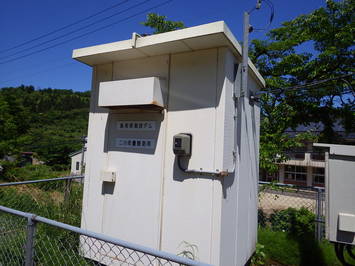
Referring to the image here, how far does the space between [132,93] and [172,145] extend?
75 cm

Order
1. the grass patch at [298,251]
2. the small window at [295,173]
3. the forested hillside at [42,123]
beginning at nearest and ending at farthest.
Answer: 1. the grass patch at [298,251]
2. the forested hillside at [42,123]
3. the small window at [295,173]

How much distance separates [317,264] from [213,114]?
290cm

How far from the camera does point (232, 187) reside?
2.61 meters

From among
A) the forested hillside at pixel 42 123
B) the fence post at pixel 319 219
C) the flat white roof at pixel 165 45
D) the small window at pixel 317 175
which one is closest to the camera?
the flat white roof at pixel 165 45

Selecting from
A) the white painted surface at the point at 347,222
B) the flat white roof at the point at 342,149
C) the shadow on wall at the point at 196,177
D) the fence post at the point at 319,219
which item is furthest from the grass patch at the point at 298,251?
the flat white roof at the point at 342,149

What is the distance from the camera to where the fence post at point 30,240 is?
1885 millimetres

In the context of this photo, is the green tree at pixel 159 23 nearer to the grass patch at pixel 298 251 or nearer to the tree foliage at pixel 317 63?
the tree foliage at pixel 317 63

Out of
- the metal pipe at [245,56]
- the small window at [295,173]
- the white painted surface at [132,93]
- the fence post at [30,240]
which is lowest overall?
the small window at [295,173]

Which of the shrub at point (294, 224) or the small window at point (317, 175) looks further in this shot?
the small window at point (317, 175)

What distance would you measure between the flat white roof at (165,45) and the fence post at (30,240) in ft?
6.52

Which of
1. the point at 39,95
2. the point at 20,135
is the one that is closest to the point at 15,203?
the point at 20,135

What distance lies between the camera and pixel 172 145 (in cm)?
259

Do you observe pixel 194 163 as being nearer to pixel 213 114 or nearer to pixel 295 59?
pixel 213 114

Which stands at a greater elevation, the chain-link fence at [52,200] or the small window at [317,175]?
the chain-link fence at [52,200]
